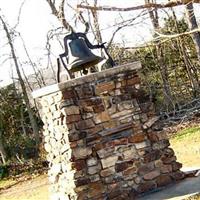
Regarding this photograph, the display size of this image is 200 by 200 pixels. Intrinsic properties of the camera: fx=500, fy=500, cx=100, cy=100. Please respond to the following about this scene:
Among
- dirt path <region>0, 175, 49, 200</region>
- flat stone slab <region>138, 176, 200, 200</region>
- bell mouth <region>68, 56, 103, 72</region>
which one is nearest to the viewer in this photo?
flat stone slab <region>138, 176, 200, 200</region>

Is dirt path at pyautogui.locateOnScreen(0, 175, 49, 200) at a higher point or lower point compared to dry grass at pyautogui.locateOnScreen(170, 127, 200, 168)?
lower

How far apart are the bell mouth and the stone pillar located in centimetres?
21

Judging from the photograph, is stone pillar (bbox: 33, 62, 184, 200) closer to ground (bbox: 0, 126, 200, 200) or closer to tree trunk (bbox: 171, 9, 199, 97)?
ground (bbox: 0, 126, 200, 200)

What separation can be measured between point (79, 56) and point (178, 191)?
6.78 feet

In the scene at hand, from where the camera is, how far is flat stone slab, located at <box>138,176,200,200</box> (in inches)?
231

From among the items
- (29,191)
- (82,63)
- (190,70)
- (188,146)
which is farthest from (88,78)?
(190,70)

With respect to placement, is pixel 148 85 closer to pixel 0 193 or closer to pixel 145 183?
pixel 0 193

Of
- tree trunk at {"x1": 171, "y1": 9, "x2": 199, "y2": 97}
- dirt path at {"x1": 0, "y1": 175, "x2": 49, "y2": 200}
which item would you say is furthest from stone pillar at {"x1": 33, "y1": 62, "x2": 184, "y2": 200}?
tree trunk at {"x1": 171, "y1": 9, "x2": 199, "y2": 97}

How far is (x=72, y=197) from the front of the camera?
622cm

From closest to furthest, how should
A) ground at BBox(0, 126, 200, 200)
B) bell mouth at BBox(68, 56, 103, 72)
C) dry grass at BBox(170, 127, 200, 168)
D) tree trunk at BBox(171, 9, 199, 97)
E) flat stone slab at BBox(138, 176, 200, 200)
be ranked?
flat stone slab at BBox(138, 176, 200, 200) → bell mouth at BBox(68, 56, 103, 72) → dry grass at BBox(170, 127, 200, 168) → ground at BBox(0, 126, 200, 200) → tree trunk at BBox(171, 9, 199, 97)

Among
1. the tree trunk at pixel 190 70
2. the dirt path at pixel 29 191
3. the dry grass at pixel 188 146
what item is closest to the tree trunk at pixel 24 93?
the dirt path at pixel 29 191

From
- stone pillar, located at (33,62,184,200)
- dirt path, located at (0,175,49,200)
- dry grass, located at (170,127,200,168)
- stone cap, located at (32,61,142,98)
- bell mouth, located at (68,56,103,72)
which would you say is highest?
bell mouth, located at (68,56,103,72)

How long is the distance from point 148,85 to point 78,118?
1116 centimetres

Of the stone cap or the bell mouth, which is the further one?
the bell mouth
